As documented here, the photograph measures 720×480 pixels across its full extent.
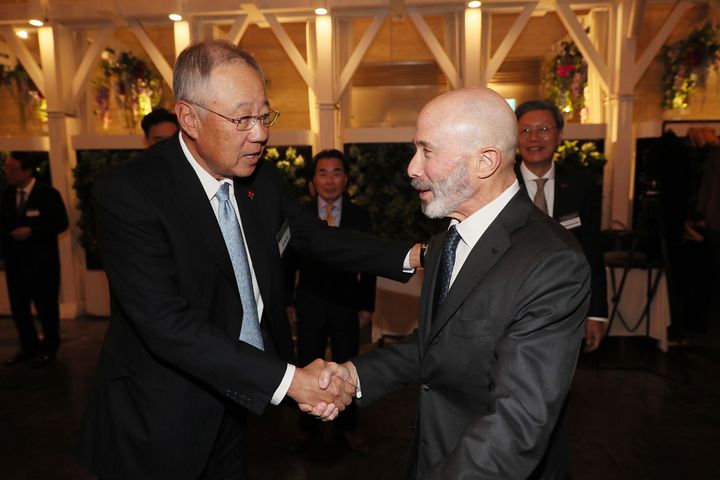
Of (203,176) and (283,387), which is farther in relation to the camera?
(203,176)

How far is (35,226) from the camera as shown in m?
4.95

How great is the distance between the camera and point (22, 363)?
199 inches

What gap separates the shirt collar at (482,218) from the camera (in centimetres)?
149

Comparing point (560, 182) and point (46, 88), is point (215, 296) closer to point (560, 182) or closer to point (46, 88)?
point (560, 182)

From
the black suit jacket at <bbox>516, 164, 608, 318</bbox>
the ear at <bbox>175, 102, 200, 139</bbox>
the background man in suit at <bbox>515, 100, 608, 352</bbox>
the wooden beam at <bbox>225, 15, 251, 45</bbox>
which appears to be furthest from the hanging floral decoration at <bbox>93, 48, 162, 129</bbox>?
the ear at <bbox>175, 102, 200, 139</bbox>

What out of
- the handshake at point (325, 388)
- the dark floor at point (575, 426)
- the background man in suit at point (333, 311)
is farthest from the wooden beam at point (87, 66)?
the handshake at point (325, 388)

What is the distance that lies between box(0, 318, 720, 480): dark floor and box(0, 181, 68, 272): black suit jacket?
3.24 ft

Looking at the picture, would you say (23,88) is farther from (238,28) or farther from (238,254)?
(238,254)

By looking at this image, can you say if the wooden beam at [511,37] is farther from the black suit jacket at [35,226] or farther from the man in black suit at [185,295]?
the man in black suit at [185,295]

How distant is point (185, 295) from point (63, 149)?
5.85 m

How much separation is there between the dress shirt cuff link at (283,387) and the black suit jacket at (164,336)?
2 cm

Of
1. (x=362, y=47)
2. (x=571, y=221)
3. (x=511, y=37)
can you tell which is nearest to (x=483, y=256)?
(x=571, y=221)

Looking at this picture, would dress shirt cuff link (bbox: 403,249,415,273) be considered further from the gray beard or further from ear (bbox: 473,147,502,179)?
ear (bbox: 473,147,502,179)

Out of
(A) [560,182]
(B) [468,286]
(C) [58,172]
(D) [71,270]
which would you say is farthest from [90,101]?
(B) [468,286]
